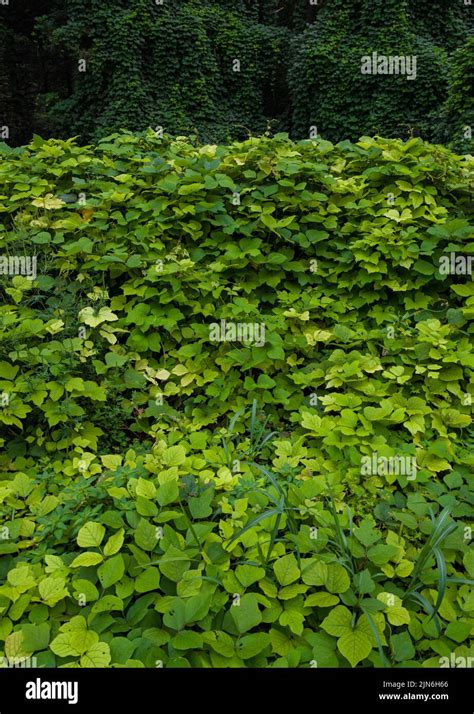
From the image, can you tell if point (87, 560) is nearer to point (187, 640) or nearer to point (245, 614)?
point (187, 640)

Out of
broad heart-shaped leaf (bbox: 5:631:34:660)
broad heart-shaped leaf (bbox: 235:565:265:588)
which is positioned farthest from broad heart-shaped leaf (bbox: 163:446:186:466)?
broad heart-shaped leaf (bbox: 5:631:34:660)

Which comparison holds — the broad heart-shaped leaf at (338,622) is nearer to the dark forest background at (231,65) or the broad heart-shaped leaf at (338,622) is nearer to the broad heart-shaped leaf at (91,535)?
the broad heart-shaped leaf at (91,535)

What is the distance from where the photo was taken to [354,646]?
5.20 feet

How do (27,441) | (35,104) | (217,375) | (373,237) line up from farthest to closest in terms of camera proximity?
(35,104) < (373,237) < (217,375) < (27,441)

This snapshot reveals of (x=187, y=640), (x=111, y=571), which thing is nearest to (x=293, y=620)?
(x=187, y=640)

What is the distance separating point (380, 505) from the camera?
2.21 m

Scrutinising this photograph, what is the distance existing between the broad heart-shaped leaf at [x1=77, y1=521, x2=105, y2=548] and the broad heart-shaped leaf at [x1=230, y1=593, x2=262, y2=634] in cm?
49

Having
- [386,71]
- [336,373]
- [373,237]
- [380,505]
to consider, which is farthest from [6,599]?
[386,71]

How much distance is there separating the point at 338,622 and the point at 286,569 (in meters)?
0.22

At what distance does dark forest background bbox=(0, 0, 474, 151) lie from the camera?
13250 mm

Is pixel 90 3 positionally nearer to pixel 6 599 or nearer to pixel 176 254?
pixel 176 254

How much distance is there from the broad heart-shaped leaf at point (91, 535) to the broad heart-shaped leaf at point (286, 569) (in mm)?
586

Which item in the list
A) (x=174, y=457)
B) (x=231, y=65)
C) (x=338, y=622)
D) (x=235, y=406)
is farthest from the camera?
(x=231, y=65)

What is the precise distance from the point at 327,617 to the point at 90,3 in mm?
16358
